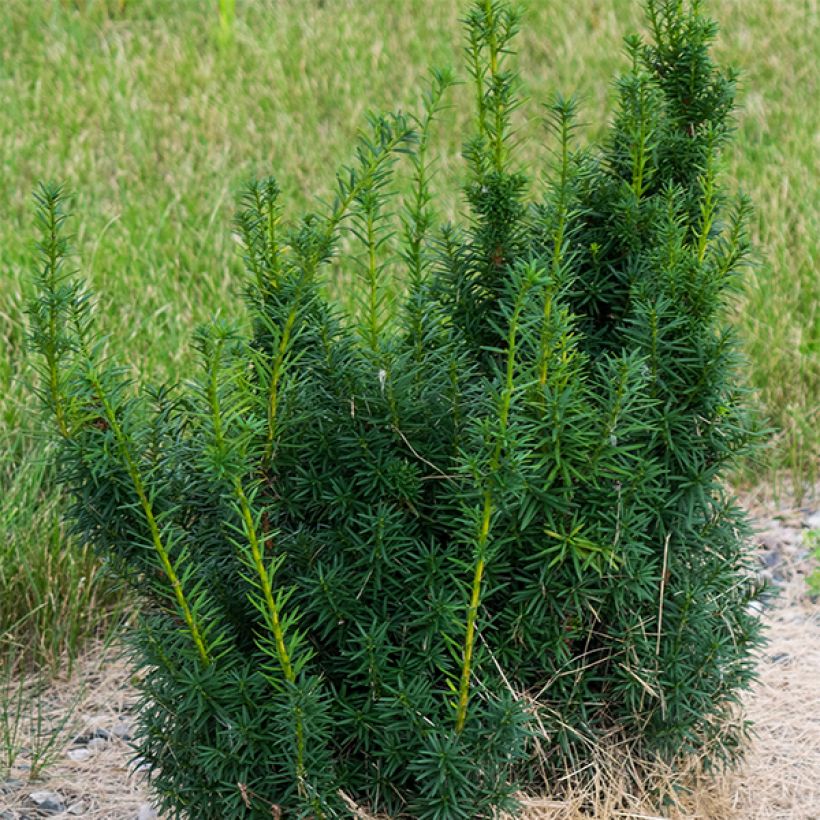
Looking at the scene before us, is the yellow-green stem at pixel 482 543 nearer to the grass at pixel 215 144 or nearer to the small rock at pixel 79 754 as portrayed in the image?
the small rock at pixel 79 754

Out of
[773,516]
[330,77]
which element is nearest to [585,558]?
[773,516]

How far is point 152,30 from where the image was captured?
282 inches

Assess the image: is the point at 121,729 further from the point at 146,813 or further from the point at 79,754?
the point at 146,813

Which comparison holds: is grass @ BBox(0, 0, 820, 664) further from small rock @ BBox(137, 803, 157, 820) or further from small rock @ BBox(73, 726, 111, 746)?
small rock @ BBox(137, 803, 157, 820)

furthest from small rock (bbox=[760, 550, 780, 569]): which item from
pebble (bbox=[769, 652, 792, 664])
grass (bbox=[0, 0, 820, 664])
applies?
pebble (bbox=[769, 652, 792, 664])

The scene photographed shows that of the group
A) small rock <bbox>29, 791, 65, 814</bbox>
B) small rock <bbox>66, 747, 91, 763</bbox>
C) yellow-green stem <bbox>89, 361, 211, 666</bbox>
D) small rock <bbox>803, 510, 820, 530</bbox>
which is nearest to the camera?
yellow-green stem <bbox>89, 361, 211, 666</bbox>

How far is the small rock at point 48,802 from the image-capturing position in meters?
2.71

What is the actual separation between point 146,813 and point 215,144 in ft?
13.4

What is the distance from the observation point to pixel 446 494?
2021 millimetres

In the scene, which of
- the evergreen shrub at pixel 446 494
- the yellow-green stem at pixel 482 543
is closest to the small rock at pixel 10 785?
the evergreen shrub at pixel 446 494

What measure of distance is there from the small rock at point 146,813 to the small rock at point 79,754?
314mm

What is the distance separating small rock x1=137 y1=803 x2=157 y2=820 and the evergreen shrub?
0.46m

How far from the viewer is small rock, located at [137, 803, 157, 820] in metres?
2.58

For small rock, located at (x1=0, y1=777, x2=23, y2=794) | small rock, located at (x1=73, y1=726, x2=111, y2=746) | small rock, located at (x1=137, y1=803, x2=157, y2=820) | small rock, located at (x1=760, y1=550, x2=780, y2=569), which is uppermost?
small rock, located at (x1=137, y1=803, x2=157, y2=820)
